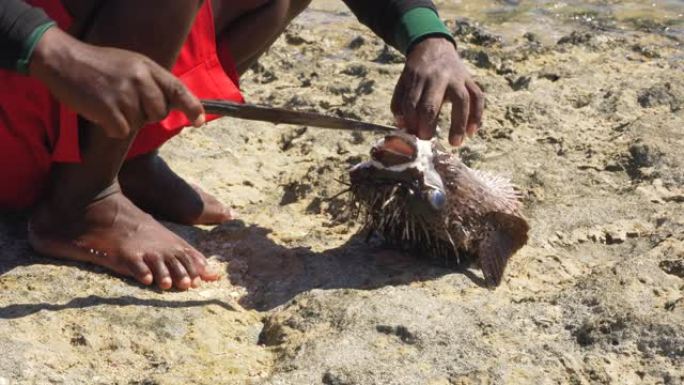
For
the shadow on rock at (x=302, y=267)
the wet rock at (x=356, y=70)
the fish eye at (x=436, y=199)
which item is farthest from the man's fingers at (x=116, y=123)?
the wet rock at (x=356, y=70)

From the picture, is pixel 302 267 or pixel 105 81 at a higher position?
pixel 105 81

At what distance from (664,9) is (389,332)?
454cm

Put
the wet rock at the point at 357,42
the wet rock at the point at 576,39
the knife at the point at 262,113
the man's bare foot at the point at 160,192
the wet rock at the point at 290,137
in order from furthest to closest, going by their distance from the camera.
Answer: the wet rock at the point at 576,39
the wet rock at the point at 357,42
the wet rock at the point at 290,137
the man's bare foot at the point at 160,192
the knife at the point at 262,113

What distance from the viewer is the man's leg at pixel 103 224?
295 centimetres

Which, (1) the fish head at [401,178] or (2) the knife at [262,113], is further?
(1) the fish head at [401,178]

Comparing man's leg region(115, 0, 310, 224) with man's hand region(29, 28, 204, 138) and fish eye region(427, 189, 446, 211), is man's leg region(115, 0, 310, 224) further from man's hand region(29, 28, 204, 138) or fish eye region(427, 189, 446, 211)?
man's hand region(29, 28, 204, 138)

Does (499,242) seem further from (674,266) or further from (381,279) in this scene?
(674,266)

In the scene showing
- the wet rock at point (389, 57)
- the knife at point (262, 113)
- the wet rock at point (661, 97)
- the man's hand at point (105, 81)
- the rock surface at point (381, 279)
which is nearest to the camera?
the man's hand at point (105, 81)

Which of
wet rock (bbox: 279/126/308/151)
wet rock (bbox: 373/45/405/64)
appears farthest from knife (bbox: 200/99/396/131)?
wet rock (bbox: 373/45/405/64)

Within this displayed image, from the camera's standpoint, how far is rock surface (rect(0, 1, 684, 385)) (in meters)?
2.61

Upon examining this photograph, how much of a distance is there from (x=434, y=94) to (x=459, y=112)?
0.10 meters

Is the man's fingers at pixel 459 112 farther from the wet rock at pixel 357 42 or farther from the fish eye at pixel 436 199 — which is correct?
the wet rock at pixel 357 42

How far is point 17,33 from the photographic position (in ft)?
8.12

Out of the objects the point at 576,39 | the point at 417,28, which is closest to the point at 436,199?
the point at 417,28
